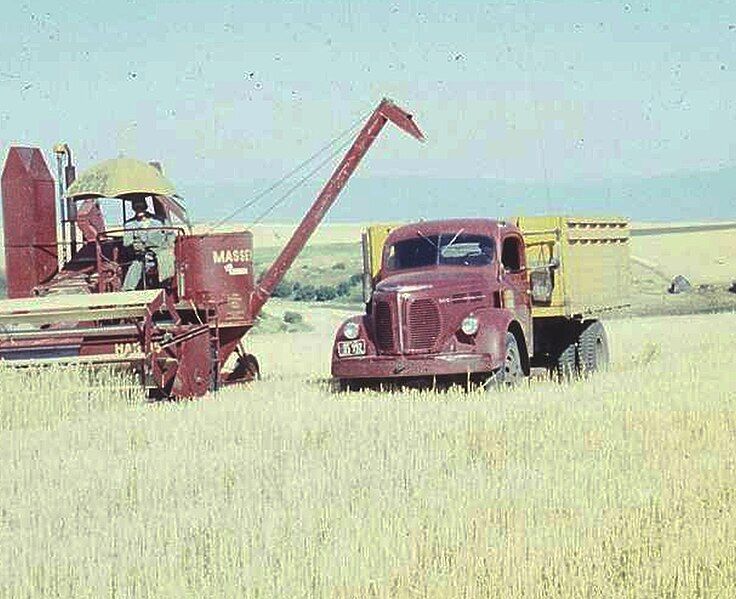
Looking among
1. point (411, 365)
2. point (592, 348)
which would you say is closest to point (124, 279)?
point (411, 365)

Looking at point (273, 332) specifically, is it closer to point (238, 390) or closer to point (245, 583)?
point (238, 390)

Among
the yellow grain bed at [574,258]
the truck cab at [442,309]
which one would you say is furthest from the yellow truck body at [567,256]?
the truck cab at [442,309]

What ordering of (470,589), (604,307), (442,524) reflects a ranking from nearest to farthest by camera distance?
1. (470,589)
2. (442,524)
3. (604,307)

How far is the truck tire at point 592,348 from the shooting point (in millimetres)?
17656

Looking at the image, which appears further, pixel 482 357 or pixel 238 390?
pixel 238 390

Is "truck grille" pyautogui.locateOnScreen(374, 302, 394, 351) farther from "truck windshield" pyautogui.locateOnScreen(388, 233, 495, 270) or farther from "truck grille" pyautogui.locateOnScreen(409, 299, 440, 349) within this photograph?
"truck windshield" pyautogui.locateOnScreen(388, 233, 495, 270)

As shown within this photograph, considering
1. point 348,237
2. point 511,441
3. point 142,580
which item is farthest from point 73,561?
point 348,237

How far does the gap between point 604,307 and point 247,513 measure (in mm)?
11282

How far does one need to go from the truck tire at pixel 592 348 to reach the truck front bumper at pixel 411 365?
3.97m

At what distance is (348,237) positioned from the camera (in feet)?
336

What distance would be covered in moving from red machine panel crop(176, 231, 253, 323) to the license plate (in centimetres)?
260

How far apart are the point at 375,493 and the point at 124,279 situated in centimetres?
998

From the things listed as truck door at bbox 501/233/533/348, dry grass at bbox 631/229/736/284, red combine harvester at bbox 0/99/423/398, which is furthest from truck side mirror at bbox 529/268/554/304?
dry grass at bbox 631/229/736/284

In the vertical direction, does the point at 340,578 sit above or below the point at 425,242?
below
